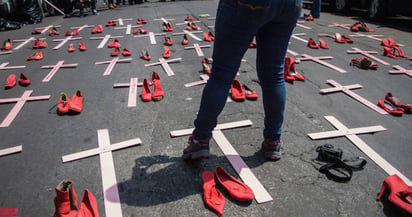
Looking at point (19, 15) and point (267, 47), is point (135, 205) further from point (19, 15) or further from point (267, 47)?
point (19, 15)

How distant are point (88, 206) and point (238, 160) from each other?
1.27 meters

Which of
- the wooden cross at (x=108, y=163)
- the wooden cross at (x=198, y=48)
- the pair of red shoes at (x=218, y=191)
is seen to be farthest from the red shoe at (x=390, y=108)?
the wooden cross at (x=198, y=48)

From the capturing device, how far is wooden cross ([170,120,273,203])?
1.96 metres

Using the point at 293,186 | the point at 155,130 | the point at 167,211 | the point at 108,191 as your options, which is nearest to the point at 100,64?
the point at 155,130

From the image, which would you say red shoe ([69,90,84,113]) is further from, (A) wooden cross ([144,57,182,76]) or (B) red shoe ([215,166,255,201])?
(B) red shoe ([215,166,255,201])

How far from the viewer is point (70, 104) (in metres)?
3.20

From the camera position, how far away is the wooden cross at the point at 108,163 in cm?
185

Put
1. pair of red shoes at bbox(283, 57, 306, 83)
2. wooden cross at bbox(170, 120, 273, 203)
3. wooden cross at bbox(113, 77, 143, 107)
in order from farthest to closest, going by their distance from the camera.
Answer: pair of red shoes at bbox(283, 57, 306, 83), wooden cross at bbox(113, 77, 143, 107), wooden cross at bbox(170, 120, 273, 203)

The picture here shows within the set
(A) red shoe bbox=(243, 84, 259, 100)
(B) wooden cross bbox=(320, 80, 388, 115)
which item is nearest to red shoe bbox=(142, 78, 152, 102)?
(A) red shoe bbox=(243, 84, 259, 100)

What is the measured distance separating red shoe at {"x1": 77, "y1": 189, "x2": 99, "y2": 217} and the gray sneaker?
1.46 m

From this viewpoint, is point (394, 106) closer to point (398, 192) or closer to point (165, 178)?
point (398, 192)

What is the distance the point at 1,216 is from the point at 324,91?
382cm

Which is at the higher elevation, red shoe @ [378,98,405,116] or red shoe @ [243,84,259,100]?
red shoe @ [243,84,259,100]

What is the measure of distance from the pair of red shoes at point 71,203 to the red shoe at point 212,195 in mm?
775
